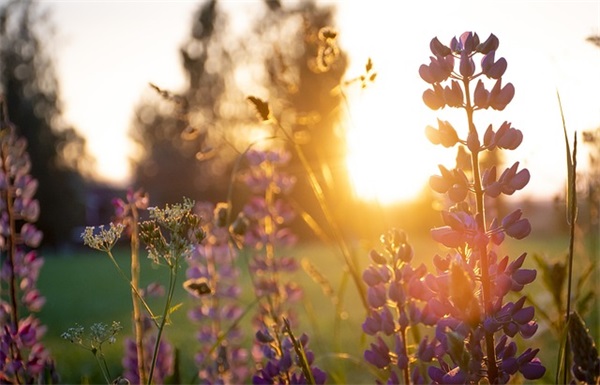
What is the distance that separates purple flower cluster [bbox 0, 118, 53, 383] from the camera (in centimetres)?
199

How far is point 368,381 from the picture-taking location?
507 centimetres

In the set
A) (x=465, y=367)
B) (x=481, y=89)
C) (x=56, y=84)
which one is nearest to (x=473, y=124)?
(x=481, y=89)

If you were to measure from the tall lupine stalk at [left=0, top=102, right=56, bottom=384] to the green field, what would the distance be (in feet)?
0.57

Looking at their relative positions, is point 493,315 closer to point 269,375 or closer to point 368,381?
point 269,375

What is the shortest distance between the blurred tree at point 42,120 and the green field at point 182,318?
12981 mm

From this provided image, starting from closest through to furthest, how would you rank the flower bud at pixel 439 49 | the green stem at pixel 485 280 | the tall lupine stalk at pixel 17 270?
the green stem at pixel 485 280, the flower bud at pixel 439 49, the tall lupine stalk at pixel 17 270

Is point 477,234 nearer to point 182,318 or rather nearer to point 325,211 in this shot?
point 325,211

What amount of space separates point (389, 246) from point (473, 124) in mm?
325

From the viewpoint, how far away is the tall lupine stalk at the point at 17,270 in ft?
6.52

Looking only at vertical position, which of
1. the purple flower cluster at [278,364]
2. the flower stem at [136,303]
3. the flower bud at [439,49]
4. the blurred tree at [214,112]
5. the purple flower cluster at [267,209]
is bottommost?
the purple flower cluster at [278,364]

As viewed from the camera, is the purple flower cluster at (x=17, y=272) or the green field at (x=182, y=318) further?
the green field at (x=182, y=318)

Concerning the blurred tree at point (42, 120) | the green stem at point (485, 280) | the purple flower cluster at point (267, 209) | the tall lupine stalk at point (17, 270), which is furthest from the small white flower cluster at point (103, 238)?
the blurred tree at point (42, 120)

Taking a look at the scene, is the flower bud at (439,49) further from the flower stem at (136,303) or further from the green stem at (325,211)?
the flower stem at (136,303)

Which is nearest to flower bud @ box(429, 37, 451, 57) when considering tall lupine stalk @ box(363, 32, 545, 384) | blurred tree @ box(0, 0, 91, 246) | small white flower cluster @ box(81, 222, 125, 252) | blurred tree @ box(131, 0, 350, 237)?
tall lupine stalk @ box(363, 32, 545, 384)
